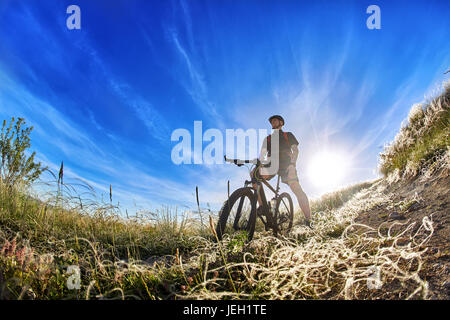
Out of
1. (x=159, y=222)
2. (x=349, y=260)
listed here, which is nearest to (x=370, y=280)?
(x=349, y=260)

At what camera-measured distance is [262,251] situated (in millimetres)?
3221

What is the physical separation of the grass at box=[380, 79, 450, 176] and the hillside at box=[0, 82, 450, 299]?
3 cm

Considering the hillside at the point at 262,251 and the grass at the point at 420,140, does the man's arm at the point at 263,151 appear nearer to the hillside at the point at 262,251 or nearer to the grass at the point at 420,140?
the hillside at the point at 262,251

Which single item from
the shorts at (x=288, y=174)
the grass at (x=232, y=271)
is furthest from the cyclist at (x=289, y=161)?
the grass at (x=232, y=271)

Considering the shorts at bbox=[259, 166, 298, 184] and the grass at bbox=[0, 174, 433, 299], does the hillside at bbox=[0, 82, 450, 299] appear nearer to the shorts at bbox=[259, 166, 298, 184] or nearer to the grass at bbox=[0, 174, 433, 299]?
the grass at bbox=[0, 174, 433, 299]

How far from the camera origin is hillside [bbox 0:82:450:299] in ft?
7.00

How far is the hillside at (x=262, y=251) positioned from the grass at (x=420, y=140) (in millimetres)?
31

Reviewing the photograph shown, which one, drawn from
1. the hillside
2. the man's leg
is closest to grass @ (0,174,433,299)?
the hillside

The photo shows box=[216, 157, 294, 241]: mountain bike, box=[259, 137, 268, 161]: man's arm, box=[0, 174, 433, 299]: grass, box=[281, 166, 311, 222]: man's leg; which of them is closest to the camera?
box=[0, 174, 433, 299]: grass

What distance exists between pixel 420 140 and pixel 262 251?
564 centimetres

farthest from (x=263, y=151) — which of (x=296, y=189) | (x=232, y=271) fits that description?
(x=232, y=271)

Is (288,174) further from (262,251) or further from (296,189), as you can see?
(262,251)
